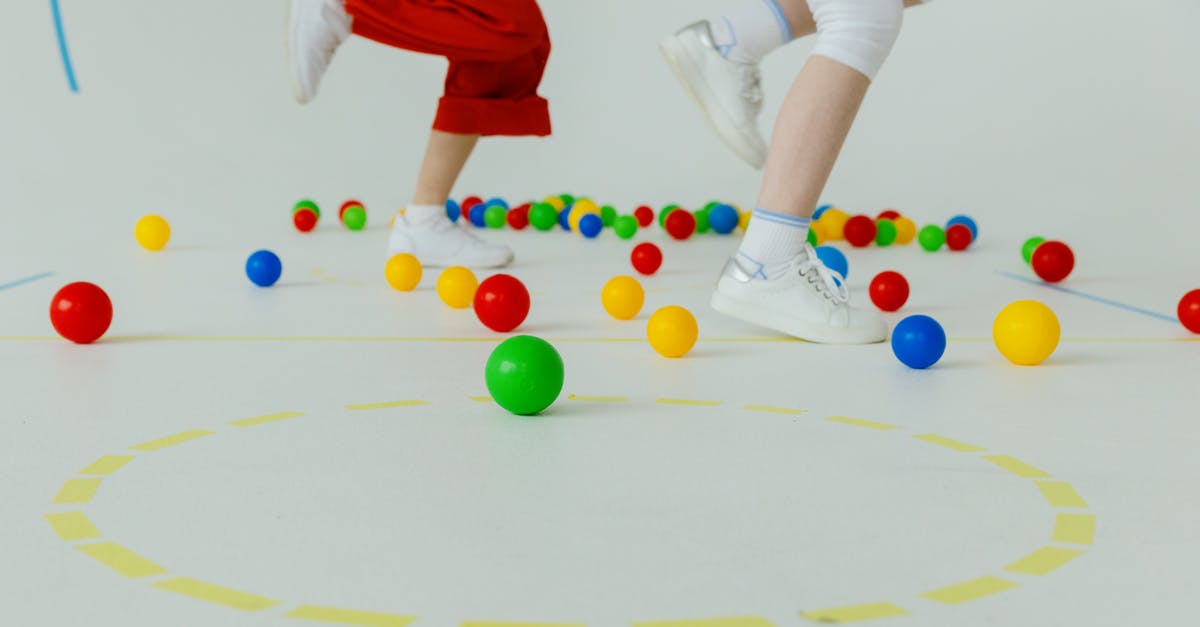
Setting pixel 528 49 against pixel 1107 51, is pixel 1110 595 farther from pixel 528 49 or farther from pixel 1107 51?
pixel 1107 51

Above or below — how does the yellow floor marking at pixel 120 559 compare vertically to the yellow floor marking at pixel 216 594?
below

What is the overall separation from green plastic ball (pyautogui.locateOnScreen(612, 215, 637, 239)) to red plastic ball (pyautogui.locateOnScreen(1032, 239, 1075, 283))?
1.37m

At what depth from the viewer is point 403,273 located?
2.92 metres

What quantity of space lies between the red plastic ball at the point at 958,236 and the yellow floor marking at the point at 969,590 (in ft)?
9.34

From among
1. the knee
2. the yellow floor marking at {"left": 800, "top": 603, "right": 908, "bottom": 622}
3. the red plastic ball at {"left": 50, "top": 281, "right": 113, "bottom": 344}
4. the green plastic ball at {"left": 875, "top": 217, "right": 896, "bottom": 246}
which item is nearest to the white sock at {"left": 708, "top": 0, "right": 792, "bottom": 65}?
the knee

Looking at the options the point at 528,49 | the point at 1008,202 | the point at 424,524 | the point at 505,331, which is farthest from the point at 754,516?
the point at 1008,202

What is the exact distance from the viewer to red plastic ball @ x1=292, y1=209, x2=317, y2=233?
4199 mm

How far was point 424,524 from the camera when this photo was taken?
1256mm

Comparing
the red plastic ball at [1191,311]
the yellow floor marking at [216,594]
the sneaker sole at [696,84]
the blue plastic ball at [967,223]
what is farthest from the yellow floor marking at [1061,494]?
the blue plastic ball at [967,223]

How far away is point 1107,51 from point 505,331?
3.54m

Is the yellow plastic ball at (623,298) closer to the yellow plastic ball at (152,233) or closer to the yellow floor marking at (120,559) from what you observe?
the yellow floor marking at (120,559)

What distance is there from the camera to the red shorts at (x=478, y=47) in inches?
116

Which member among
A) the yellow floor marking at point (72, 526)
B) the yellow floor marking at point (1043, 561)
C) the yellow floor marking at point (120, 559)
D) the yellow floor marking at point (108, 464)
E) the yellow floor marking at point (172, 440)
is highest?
the yellow floor marking at point (1043, 561)

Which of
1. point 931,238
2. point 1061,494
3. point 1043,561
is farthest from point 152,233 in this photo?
point 1043,561
